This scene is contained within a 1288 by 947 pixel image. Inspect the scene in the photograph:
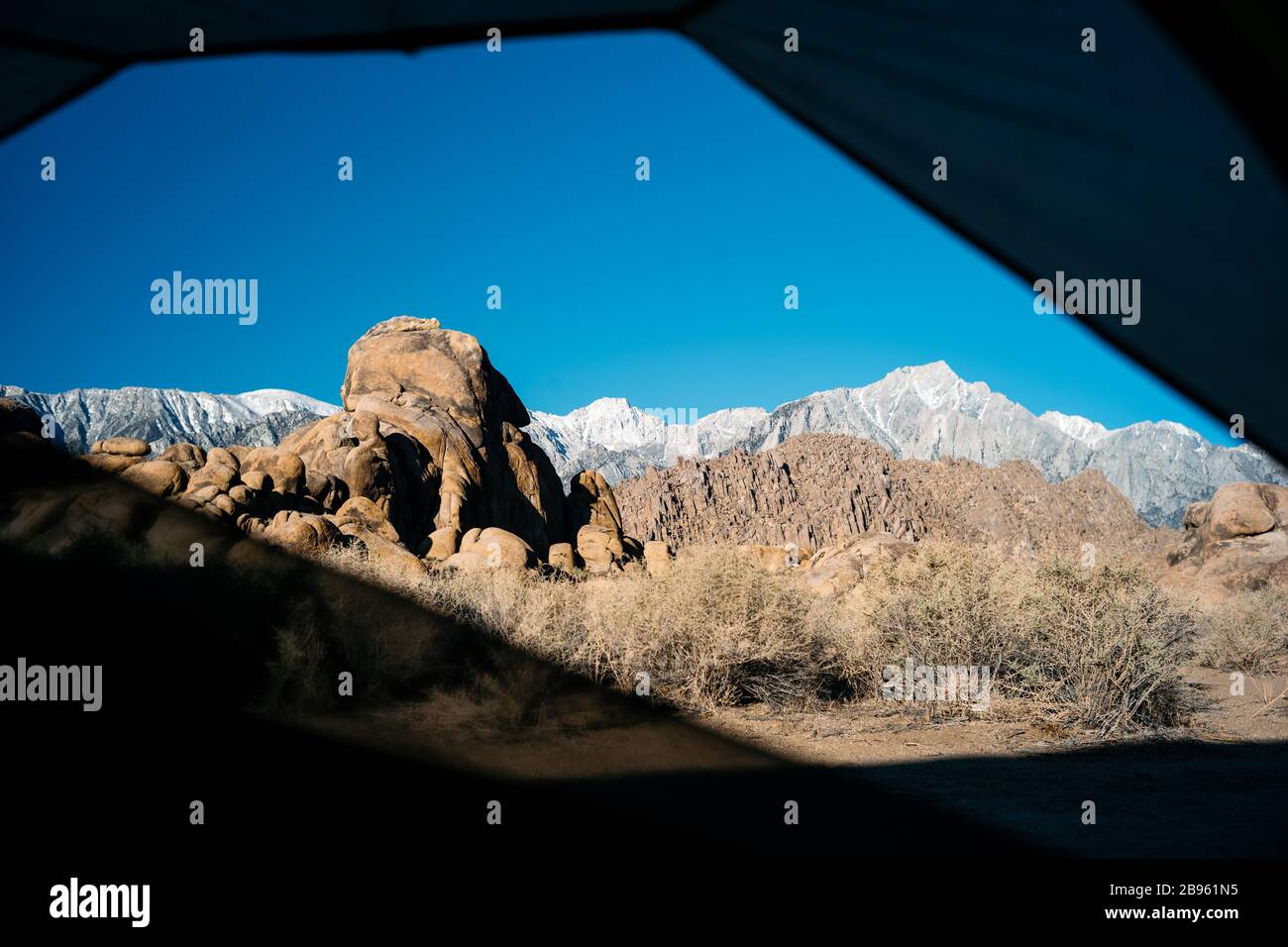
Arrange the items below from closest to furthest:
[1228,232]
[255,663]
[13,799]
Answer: [1228,232] < [13,799] < [255,663]

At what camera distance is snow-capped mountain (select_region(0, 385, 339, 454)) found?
354ft

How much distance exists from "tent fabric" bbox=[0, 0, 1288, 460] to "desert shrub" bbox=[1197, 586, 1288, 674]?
14249 millimetres

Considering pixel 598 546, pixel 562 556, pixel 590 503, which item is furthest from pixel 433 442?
pixel 590 503

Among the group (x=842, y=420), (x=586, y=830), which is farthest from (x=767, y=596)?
(x=842, y=420)

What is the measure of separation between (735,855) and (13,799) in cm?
445

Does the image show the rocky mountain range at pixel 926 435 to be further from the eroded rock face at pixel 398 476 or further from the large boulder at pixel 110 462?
the large boulder at pixel 110 462

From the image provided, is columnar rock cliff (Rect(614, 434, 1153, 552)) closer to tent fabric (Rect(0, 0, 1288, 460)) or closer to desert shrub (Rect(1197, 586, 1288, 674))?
desert shrub (Rect(1197, 586, 1288, 674))

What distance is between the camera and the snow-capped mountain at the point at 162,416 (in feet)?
354

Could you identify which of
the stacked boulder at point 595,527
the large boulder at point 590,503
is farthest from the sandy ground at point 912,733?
the large boulder at point 590,503

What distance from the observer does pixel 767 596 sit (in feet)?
34.5

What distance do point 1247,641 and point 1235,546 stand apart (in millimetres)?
15007

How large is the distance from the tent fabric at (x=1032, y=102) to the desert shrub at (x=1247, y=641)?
Answer: 14.2 m

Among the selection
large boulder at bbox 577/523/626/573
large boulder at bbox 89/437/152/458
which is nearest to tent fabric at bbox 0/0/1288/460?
large boulder at bbox 89/437/152/458
